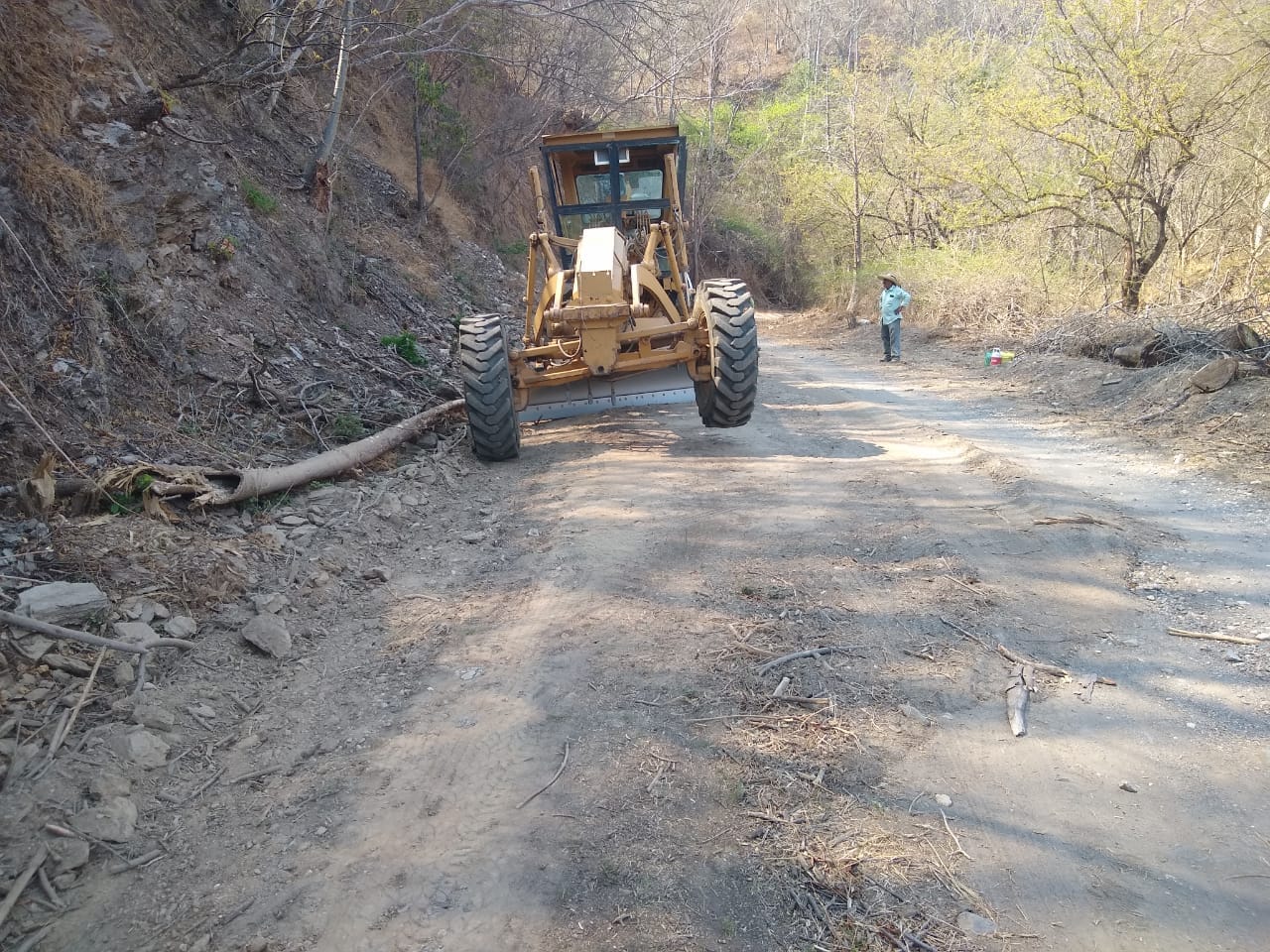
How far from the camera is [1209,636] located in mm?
3832

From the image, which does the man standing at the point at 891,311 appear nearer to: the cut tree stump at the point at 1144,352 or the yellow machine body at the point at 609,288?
the cut tree stump at the point at 1144,352

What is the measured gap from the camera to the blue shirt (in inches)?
534

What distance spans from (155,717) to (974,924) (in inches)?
124

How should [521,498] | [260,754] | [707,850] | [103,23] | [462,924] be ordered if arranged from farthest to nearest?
[103,23], [521,498], [260,754], [707,850], [462,924]

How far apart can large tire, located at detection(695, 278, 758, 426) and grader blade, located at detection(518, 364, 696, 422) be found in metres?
0.33

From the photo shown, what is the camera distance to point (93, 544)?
13.4 ft

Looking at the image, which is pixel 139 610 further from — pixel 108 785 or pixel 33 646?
pixel 108 785

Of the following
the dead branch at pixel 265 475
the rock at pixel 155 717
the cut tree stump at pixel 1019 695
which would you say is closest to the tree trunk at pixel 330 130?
the dead branch at pixel 265 475

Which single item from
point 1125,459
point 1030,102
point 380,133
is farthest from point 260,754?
point 380,133

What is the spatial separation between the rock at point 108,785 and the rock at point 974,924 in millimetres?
2902

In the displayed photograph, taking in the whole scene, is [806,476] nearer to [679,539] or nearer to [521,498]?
[679,539]

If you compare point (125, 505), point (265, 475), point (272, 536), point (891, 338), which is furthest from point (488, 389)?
point (891, 338)

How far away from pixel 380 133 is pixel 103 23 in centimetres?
895

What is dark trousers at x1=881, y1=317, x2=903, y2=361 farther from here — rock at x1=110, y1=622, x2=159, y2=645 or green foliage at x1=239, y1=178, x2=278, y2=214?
rock at x1=110, y1=622, x2=159, y2=645
